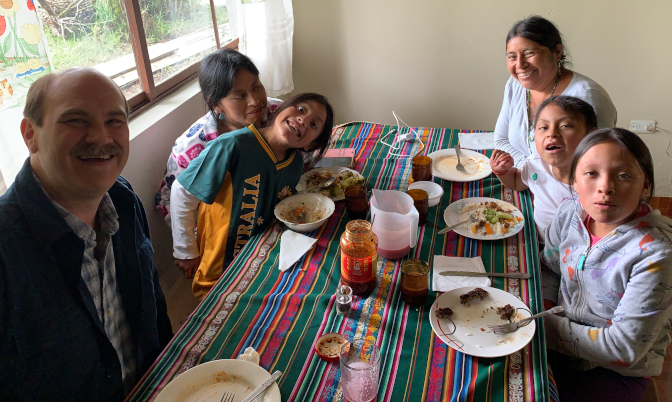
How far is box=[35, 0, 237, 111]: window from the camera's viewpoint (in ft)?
6.00

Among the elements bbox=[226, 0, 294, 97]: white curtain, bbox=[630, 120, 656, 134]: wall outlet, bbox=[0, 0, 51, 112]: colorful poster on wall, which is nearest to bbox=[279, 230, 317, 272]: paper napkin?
bbox=[0, 0, 51, 112]: colorful poster on wall

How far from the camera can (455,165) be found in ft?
6.54

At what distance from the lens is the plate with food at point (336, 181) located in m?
1.77

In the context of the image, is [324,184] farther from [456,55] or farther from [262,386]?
[456,55]

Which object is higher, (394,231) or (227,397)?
(394,231)

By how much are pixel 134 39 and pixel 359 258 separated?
1.82 meters

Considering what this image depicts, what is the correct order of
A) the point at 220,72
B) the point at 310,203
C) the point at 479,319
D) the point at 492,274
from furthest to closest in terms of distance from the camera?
the point at 220,72 < the point at 310,203 < the point at 492,274 < the point at 479,319

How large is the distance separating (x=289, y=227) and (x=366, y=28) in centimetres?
231

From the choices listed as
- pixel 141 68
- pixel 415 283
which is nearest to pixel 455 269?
pixel 415 283

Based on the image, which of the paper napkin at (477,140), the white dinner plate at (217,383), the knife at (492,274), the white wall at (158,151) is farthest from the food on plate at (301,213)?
the paper napkin at (477,140)

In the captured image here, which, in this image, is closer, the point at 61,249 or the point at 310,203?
the point at 61,249

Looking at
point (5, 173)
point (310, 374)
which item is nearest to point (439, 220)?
point (310, 374)

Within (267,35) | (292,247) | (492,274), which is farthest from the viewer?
(267,35)

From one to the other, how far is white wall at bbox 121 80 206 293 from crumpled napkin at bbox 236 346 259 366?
122 cm
